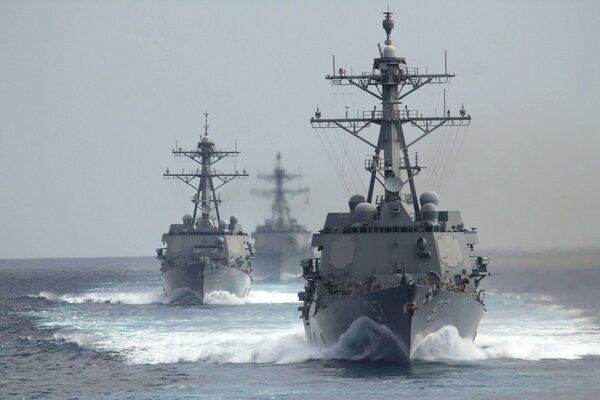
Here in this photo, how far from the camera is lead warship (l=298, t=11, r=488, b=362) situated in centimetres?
3181

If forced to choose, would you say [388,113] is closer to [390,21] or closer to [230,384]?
[390,21]

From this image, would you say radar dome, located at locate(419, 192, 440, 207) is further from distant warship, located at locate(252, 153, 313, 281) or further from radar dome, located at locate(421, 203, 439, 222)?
distant warship, located at locate(252, 153, 313, 281)

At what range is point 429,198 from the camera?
3644 cm

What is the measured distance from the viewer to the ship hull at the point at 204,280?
6962cm

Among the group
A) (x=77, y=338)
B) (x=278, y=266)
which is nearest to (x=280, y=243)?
(x=278, y=266)

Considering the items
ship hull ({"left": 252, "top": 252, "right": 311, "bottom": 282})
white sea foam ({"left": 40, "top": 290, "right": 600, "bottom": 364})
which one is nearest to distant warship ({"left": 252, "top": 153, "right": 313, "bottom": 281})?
ship hull ({"left": 252, "top": 252, "right": 311, "bottom": 282})

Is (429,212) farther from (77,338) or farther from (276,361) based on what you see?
(77,338)

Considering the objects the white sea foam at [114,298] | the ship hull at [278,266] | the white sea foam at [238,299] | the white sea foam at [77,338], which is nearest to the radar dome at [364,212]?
the white sea foam at [77,338]

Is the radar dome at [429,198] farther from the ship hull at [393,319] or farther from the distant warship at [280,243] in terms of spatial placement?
the distant warship at [280,243]

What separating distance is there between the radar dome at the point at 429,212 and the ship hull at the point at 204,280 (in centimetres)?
3520

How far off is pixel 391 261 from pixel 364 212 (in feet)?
6.18

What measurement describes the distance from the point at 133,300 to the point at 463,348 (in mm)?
44921

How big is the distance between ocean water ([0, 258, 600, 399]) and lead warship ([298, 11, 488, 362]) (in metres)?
0.85

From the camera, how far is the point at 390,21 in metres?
38.8
